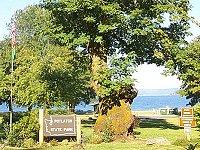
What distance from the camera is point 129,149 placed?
22609 millimetres

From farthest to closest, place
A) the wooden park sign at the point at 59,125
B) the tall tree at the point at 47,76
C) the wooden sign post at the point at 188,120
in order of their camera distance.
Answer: the tall tree at the point at 47,76 → the wooden park sign at the point at 59,125 → the wooden sign post at the point at 188,120

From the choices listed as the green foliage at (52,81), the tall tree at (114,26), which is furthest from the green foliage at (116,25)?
the green foliage at (52,81)

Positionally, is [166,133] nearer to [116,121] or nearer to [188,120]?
[116,121]

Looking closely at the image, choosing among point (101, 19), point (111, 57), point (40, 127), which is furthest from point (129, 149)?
point (101, 19)

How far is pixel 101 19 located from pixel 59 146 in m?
9.10

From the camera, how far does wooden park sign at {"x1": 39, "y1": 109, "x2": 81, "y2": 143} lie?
26422mm

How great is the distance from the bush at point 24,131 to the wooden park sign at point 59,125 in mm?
702

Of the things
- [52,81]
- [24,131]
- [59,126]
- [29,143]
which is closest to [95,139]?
[59,126]

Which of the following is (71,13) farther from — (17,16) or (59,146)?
(17,16)

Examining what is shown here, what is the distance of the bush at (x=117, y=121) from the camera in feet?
92.9

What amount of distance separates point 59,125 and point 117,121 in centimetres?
410

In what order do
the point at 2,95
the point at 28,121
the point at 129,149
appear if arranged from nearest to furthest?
1. the point at 129,149
2. the point at 28,121
3. the point at 2,95

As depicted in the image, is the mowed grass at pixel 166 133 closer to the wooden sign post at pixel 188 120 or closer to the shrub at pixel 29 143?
the wooden sign post at pixel 188 120

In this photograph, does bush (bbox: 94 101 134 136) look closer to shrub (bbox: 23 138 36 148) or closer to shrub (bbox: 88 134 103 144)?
shrub (bbox: 88 134 103 144)
